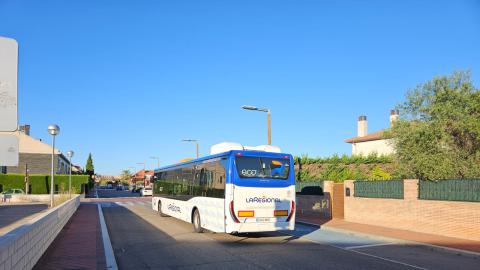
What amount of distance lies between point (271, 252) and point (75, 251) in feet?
17.3

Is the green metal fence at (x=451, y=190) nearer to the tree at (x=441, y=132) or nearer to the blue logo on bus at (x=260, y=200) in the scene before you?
the tree at (x=441, y=132)

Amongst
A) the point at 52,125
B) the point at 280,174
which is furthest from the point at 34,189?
the point at 280,174

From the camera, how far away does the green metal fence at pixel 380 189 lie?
18141 millimetres

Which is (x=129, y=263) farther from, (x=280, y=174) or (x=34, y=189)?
(x=34, y=189)

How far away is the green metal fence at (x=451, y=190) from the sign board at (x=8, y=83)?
572 inches

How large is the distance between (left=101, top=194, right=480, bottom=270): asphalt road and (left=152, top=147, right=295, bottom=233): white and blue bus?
0.63 metres

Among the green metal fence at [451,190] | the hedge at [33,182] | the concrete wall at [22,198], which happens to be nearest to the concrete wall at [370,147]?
the green metal fence at [451,190]

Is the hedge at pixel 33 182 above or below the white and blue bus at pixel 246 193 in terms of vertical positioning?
below

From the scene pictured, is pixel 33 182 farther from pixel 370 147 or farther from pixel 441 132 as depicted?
pixel 441 132

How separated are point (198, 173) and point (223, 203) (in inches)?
131

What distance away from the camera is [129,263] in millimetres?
10352

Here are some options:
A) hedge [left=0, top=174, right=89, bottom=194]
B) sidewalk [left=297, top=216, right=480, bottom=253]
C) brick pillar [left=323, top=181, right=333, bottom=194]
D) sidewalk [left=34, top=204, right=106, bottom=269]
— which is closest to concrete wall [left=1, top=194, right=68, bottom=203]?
hedge [left=0, top=174, right=89, bottom=194]

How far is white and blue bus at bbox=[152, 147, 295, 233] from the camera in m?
13.9

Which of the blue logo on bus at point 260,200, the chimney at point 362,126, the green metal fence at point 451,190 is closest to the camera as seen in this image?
the blue logo on bus at point 260,200
